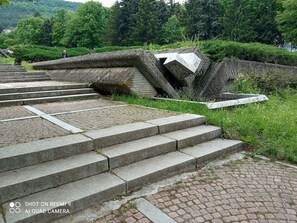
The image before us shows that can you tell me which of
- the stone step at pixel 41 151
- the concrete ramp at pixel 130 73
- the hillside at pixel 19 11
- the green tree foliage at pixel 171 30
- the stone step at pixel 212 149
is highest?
the hillside at pixel 19 11

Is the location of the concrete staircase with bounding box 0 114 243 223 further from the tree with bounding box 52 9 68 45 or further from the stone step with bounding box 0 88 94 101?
the tree with bounding box 52 9 68 45

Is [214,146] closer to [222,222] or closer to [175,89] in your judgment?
[222,222]

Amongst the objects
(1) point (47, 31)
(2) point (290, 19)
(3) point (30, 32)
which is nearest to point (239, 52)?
(2) point (290, 19)

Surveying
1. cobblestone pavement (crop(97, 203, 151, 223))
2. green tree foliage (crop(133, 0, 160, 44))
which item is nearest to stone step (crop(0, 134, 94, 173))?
cobblestone pavement (crop(97, 203, 151, 223))

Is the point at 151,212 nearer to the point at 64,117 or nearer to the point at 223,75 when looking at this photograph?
the point at 64,117

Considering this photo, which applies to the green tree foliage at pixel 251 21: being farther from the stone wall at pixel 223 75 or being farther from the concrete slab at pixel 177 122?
the concrete slab at pixel 177 122

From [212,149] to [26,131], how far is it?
111 inches

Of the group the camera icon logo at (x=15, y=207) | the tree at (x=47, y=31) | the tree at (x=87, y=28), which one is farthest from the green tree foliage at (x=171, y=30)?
the camera icon logo at (x=15, y=207)

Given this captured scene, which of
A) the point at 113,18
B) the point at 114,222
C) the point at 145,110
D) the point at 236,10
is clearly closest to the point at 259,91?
the point at 145,110

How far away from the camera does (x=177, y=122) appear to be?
430 cm

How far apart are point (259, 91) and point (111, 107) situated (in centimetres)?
490

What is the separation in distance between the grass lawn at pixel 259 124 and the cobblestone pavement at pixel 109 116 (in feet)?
1.71

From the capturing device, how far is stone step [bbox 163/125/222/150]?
153 inches

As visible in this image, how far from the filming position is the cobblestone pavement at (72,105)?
5.61 m
